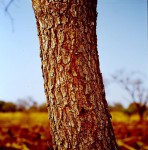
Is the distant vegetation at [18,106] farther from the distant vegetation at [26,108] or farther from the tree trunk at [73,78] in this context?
the tree trunk at [73,78]

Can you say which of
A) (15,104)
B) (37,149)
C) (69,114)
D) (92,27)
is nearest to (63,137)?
(69,114)

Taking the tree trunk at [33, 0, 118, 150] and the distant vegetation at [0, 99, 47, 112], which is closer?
the tree trunk at [33, 0, 118, 150]

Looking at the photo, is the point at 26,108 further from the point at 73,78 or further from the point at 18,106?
the point at 73,78

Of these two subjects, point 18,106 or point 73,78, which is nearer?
point 73,78

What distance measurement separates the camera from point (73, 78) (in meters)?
2.76

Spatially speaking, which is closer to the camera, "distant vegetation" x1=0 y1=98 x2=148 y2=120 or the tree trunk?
the tree trunk

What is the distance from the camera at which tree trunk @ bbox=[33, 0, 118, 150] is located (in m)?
2.74

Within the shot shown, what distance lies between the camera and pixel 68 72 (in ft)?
9.08

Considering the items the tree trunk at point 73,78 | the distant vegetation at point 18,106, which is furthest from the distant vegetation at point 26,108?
the tree trunk at point 73,78

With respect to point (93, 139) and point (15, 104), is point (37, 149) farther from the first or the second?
point (15, 104)

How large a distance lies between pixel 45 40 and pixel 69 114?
668 millimetres

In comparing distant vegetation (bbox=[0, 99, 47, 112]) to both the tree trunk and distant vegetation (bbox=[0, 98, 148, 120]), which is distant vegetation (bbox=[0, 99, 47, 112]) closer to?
distant vegetation (bbox=[0, 98, 148, 120])

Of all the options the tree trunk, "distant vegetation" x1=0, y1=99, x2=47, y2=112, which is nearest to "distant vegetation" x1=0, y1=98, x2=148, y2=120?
"distant vegetation" x1=0, y1=99, x2=47, y2=112

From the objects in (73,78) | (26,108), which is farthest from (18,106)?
(73,78)
